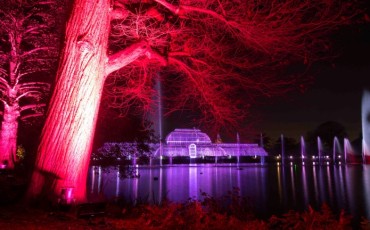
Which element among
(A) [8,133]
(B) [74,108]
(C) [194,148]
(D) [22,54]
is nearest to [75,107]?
(B) [74,108]

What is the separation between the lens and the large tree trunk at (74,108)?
19.0ft

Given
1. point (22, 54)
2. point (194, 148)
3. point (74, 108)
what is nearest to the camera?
point (74, 108)

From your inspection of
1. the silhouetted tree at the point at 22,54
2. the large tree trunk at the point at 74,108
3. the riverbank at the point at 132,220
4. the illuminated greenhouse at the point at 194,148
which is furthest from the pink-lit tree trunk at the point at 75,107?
the illuminated greenhouse at the point at 194,148

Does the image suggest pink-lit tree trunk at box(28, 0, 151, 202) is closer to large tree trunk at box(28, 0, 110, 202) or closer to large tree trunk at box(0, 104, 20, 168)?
large tree trunk at box(28, 0, 110, 202)

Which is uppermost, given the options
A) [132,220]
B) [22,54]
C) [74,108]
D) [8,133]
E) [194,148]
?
[194,148]

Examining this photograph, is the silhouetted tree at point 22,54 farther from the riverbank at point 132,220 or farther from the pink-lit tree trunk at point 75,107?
the riverbank at point 132,220

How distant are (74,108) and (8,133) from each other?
10.6 m

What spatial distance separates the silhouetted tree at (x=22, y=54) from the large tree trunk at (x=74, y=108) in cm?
706

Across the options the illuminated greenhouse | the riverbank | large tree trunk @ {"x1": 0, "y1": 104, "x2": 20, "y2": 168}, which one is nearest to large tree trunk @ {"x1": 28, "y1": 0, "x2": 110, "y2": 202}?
the riverbank

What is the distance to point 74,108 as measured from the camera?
5.93 m

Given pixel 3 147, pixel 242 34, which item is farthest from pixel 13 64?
pixel 242 34

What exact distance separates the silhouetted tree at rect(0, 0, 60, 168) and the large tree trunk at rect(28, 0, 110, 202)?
7057 mm

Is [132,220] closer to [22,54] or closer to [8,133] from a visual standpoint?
[22,54]

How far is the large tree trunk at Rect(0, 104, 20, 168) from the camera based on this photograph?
14.5m
